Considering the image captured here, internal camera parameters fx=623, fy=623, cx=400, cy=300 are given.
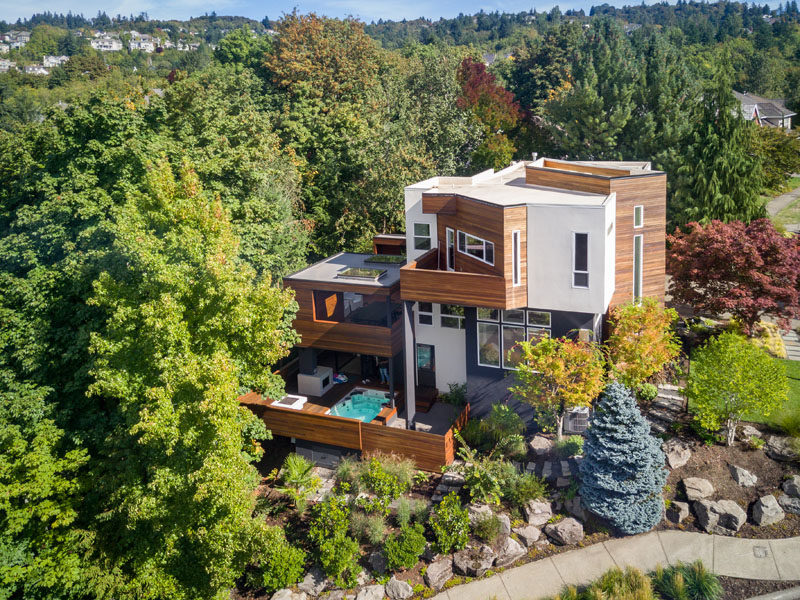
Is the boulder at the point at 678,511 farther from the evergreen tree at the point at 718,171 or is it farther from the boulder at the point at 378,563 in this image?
the evergreen tree at the point at 718,171

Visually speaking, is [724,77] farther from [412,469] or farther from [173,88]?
[173,88]

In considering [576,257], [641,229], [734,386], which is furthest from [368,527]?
[641,229]

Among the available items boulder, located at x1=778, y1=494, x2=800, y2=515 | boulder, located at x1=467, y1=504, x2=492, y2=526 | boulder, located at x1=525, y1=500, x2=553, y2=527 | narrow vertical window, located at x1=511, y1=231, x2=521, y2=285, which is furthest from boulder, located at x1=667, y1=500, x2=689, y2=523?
narrow vertical window, located at x1=511, y1=231, x2=521, y2=285

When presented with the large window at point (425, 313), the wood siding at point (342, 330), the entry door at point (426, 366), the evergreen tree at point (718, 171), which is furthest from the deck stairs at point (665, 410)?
the evergreen tree at point (718, 171)

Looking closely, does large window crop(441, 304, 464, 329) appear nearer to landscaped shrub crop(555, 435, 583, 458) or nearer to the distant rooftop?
the distant rooftop

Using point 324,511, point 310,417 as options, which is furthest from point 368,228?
point 324,511

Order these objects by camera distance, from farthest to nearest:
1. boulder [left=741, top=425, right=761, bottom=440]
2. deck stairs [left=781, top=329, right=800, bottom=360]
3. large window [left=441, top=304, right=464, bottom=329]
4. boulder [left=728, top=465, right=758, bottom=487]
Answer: deck stairs [left=781, top=329, right=800, bottom=360] → large window [left=441, top=304, right=464, bottom=329] → boulder [left=741, top=425, right=761, bottom=440] → boulder [left=728, top=465, right=758, bottom=487]
